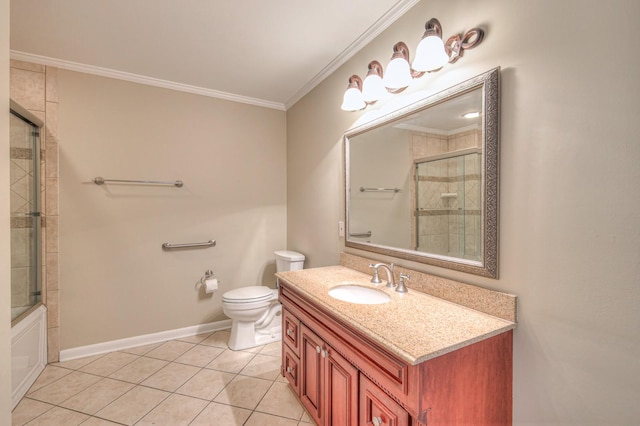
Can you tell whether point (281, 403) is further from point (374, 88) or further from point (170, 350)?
point (374, 88)

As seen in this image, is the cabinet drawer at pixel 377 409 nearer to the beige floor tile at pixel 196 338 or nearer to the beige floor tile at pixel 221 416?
the beige floor tile at pixel 221 416

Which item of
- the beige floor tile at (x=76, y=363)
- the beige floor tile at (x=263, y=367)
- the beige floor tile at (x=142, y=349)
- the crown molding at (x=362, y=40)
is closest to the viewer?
the crown molding at (x=362, y=40)

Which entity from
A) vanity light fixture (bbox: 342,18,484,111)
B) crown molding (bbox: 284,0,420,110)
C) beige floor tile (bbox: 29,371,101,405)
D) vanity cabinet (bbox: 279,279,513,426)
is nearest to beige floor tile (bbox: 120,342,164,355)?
beige floor tile (bbox: 29,371,101,405)

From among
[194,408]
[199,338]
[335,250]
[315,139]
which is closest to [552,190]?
[335,250]

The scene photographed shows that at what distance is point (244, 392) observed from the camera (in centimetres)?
181

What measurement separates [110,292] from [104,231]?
507mm

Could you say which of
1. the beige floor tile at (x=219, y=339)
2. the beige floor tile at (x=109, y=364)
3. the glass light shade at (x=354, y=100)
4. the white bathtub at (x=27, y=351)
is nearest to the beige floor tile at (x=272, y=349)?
the beige floor tile at (x=219, y=339)

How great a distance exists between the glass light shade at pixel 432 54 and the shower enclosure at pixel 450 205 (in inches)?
Result: 16.0

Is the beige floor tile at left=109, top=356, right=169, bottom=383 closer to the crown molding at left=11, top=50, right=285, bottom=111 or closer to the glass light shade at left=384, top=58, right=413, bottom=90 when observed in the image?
the crown molding at left=11, top=50, right=285, bottom=111

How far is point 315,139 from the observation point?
2.44 m

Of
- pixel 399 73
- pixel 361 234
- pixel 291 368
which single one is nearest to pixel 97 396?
pixel 291 368

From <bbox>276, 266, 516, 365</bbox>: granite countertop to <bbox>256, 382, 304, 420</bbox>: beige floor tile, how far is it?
2.44 feet

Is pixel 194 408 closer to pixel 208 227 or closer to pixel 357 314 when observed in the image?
pixel 357 314

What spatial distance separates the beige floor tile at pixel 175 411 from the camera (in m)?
1.57
